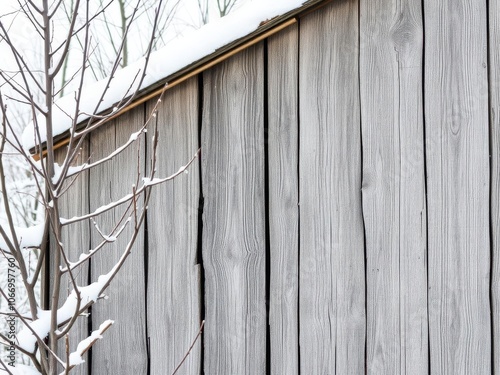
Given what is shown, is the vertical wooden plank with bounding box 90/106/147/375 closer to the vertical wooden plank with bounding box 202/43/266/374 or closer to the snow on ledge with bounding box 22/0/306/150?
the snow on ledge with bounding box 22/0/306/150

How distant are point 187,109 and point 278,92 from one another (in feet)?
1.23

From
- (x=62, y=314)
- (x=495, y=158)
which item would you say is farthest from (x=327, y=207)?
(x=62, y=314)

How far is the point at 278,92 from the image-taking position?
Result: 2.17m

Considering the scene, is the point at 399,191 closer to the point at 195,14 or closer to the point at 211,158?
the point at 211,158

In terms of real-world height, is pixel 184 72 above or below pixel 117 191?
above

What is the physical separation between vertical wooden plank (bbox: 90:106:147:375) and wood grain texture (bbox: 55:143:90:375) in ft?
0.11

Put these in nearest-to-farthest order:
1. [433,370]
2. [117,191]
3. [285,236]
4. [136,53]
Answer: [433,370], [285,236], [117,191], [136,53]

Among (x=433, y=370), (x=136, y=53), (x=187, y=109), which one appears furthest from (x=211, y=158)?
(x=136, y=53)

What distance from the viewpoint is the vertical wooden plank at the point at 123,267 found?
2275 mm

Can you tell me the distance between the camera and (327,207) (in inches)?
82.8

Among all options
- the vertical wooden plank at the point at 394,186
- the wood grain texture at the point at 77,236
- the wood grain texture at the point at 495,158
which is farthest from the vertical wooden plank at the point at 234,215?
the wood grain texture at the point at 495,158

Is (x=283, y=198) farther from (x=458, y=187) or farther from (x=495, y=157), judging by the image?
(x=495, y=157)

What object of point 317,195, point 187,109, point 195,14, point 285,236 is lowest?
point 285,236

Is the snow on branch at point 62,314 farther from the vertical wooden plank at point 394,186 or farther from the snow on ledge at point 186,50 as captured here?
the vertical wooden plank at point 394,186
